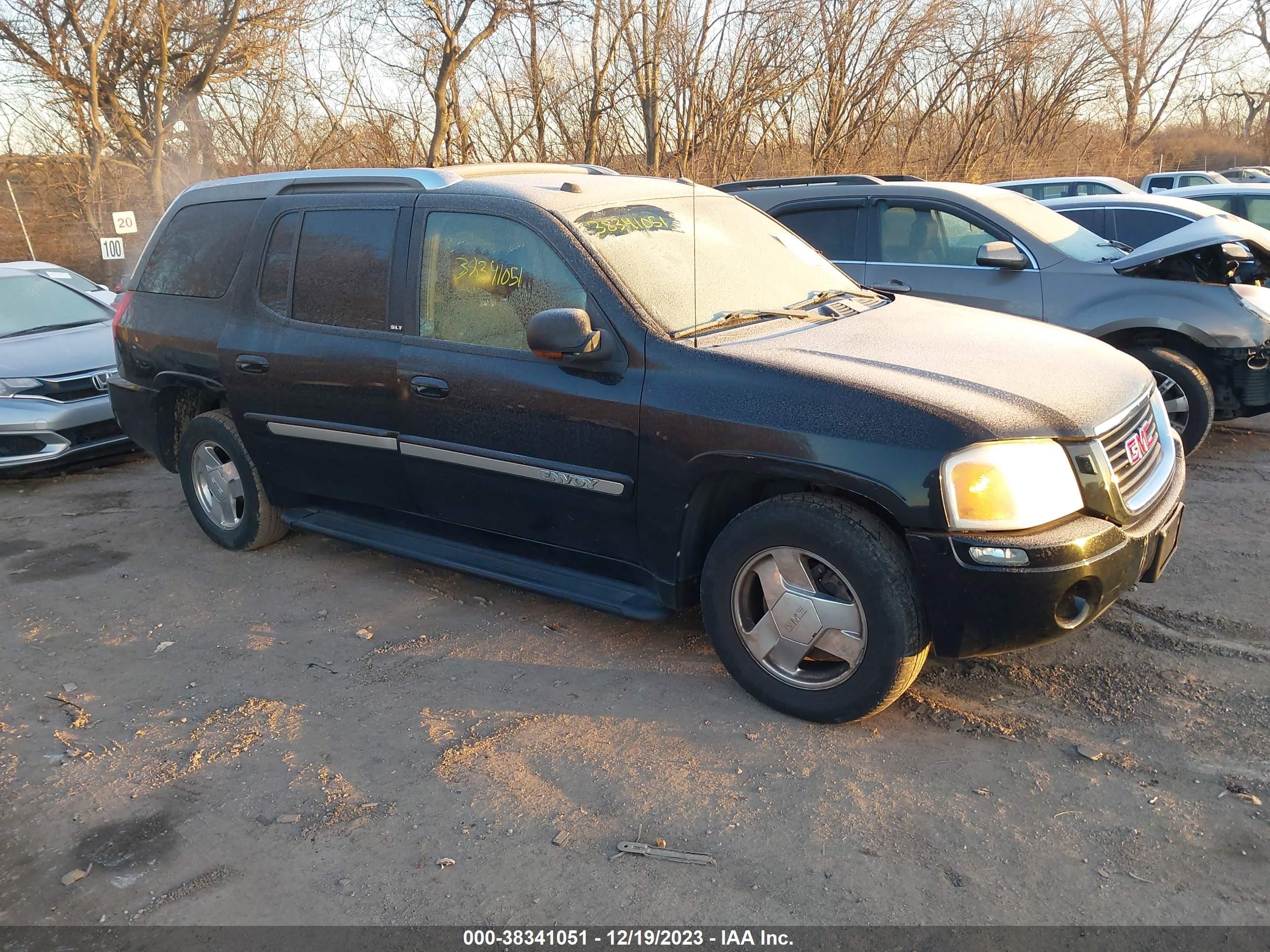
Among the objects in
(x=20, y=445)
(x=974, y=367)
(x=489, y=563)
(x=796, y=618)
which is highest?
(x=974, y=367)

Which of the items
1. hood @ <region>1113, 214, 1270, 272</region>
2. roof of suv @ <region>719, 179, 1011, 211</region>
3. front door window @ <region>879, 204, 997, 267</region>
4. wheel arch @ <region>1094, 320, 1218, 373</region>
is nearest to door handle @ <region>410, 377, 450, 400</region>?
roof of suv @ <region>719, 179, 1011, 211</region>

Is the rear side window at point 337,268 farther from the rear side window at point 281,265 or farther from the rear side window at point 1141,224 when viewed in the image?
the rear side window at point 1141,224

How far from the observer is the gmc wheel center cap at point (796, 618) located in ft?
10.4

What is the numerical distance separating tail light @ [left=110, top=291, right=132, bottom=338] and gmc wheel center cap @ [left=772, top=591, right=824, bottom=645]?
4255 millimetres

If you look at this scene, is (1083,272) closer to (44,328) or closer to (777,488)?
(777,488)

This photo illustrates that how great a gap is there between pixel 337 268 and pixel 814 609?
2.69 m

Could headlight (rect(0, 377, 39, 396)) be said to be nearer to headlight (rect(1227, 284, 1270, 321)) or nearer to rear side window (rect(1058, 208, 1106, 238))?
headlight (rect(1227, 284, 1270, 321))

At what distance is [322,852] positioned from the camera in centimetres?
278

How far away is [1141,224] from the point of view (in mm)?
8375

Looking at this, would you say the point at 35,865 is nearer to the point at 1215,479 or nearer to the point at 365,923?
the point at 365,923

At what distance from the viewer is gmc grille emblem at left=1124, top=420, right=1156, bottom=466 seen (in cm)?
325

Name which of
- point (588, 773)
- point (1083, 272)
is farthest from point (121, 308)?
point (1083, 272)

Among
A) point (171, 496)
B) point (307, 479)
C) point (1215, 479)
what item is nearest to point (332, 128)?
point (171, 496)

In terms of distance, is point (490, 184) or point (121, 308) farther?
point (121, 308)
